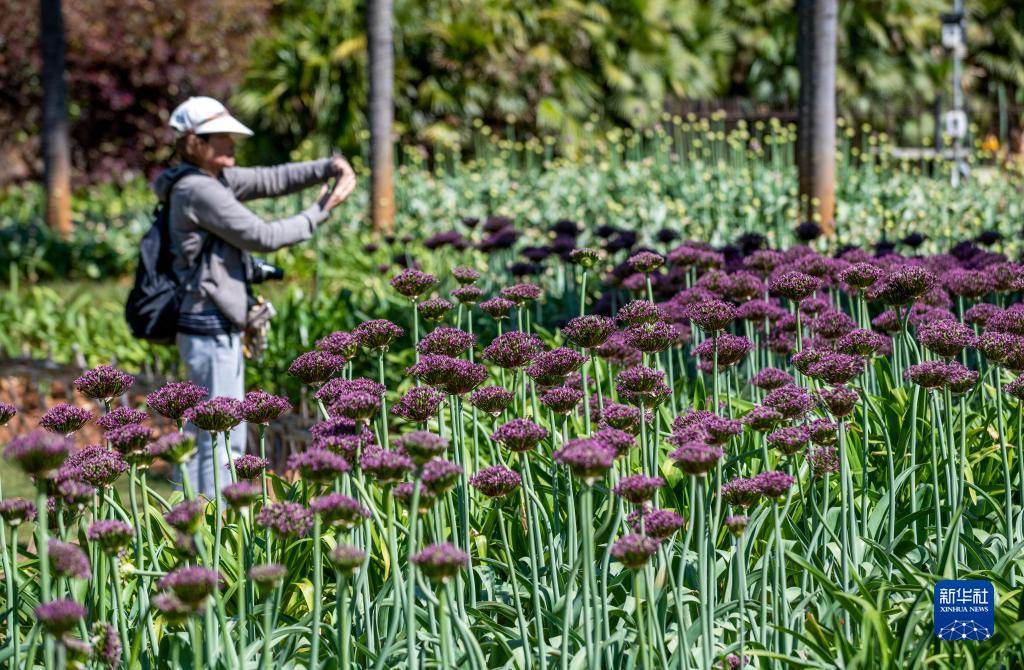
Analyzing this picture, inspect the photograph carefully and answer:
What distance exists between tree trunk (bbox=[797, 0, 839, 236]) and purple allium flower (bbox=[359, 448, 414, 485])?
6.12 meters

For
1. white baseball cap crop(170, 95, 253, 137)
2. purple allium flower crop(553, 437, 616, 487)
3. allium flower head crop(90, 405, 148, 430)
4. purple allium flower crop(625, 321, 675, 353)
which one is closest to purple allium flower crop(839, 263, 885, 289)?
purple allium flower crop(625, 321, 675, 353)

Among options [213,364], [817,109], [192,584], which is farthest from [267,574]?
[817,109]

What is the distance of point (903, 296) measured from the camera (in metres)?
2.95

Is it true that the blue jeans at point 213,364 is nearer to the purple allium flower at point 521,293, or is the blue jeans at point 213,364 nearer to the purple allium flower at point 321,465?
the purple allium flower at point 521,293

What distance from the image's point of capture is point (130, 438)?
7.17 ft

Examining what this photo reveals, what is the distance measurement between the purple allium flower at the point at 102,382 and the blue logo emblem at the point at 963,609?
67.6 inches

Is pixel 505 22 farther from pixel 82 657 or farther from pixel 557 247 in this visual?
pixel 82 657

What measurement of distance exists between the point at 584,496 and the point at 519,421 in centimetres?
34

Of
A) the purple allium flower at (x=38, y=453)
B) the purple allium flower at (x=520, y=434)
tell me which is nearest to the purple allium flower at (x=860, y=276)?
the purple allium flower at (x=520, y=434)

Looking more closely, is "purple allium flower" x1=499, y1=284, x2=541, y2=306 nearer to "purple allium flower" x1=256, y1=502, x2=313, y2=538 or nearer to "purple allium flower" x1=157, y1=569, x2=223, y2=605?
"purple allium flower" x1=256, y1=502, x2=313, y2=538

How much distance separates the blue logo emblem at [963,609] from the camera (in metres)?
2.16

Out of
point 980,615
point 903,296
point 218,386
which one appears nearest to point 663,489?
point 903,296

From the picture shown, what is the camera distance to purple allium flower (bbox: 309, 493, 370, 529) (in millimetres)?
1874

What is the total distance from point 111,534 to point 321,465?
379mm
